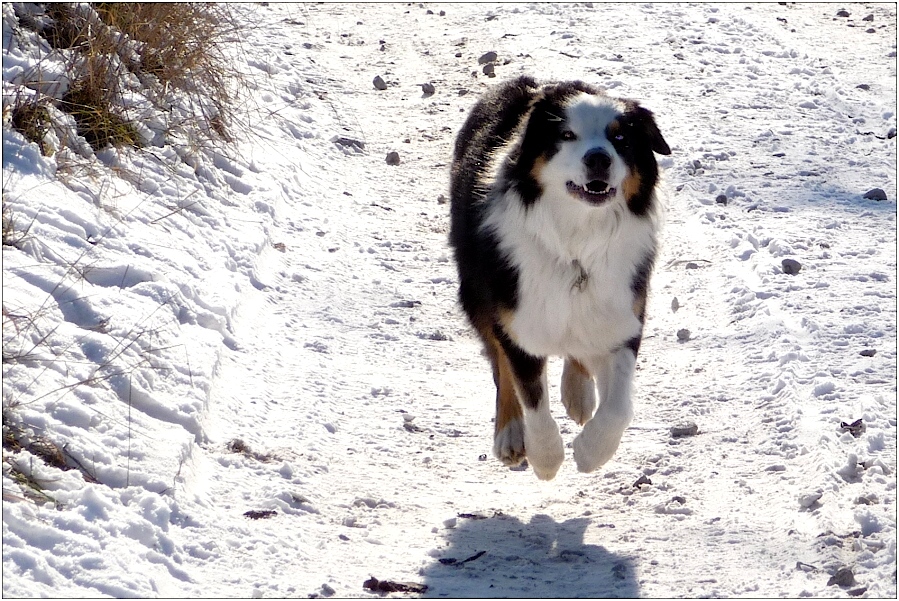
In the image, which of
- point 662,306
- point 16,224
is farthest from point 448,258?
point 16,224

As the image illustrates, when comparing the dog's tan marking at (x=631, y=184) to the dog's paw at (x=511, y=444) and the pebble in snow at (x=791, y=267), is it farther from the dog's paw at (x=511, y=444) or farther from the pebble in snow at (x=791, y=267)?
the pebble in snow at (x=791, y=267)

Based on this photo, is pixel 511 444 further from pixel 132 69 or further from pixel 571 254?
pixel 132 69

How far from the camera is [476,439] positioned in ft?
15.4

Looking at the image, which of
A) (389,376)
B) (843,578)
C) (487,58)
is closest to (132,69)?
(389,376)

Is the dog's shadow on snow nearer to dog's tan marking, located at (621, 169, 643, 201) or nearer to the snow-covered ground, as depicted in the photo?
the snow-covered ground

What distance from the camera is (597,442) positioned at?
13.0 ft

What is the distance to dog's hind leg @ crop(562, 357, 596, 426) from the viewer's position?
456 cm

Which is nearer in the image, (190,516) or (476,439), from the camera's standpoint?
(190,516)

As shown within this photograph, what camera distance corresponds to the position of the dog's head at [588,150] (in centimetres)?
387

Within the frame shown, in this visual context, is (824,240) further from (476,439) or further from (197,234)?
(197,234)

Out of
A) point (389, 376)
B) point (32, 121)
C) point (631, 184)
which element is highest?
point (631, 184)

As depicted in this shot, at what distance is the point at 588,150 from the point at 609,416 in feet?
3.28

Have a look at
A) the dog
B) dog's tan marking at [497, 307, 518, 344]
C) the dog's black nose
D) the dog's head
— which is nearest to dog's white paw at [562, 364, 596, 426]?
the dog

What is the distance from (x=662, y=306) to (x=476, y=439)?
154 cm
